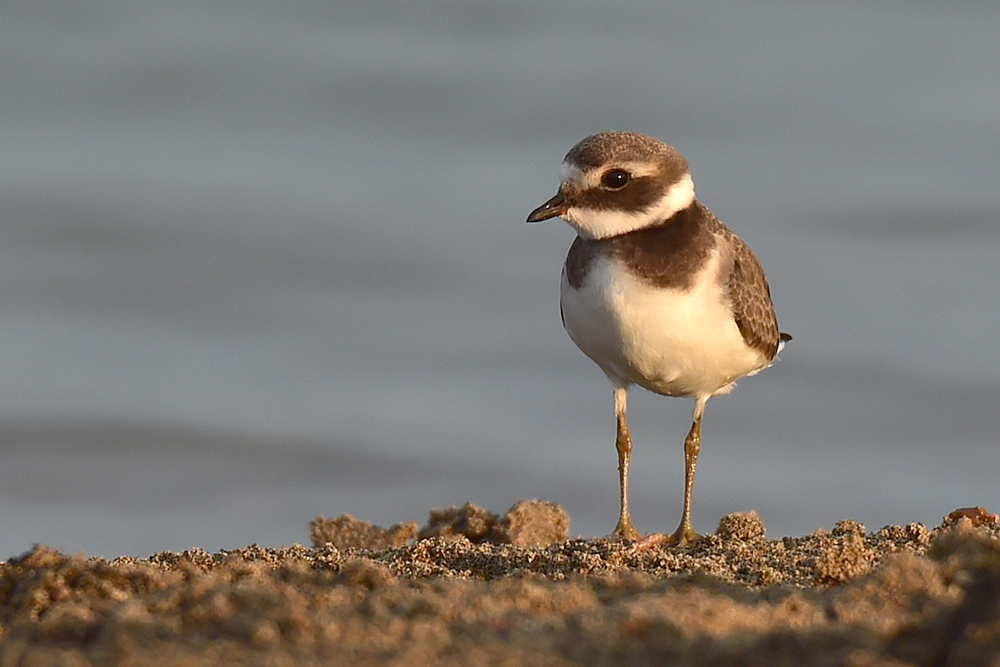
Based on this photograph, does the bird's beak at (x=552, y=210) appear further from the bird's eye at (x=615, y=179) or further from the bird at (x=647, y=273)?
the bird's eye at (x=615, y=179)

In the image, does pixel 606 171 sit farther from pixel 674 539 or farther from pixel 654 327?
pixel 674 539

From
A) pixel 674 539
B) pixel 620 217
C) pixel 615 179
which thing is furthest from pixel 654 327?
pixel 674 539

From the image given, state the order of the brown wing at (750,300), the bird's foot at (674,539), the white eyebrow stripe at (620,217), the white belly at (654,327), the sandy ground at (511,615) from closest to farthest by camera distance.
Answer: the sandy ground at (511,615)
the bird's foot at (674,539)
the white belly at (654,327)
the white eyebrow stripe at (620,217)
the brown wing at (750,300)

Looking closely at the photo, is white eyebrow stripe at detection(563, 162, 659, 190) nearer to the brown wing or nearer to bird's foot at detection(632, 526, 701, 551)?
the brown wing

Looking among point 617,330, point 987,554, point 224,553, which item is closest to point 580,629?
point 987,554

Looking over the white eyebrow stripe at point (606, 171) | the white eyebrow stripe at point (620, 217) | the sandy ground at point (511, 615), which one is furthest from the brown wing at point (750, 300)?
the sandy ground at point (511, 615)

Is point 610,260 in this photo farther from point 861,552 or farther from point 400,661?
point 400,661
